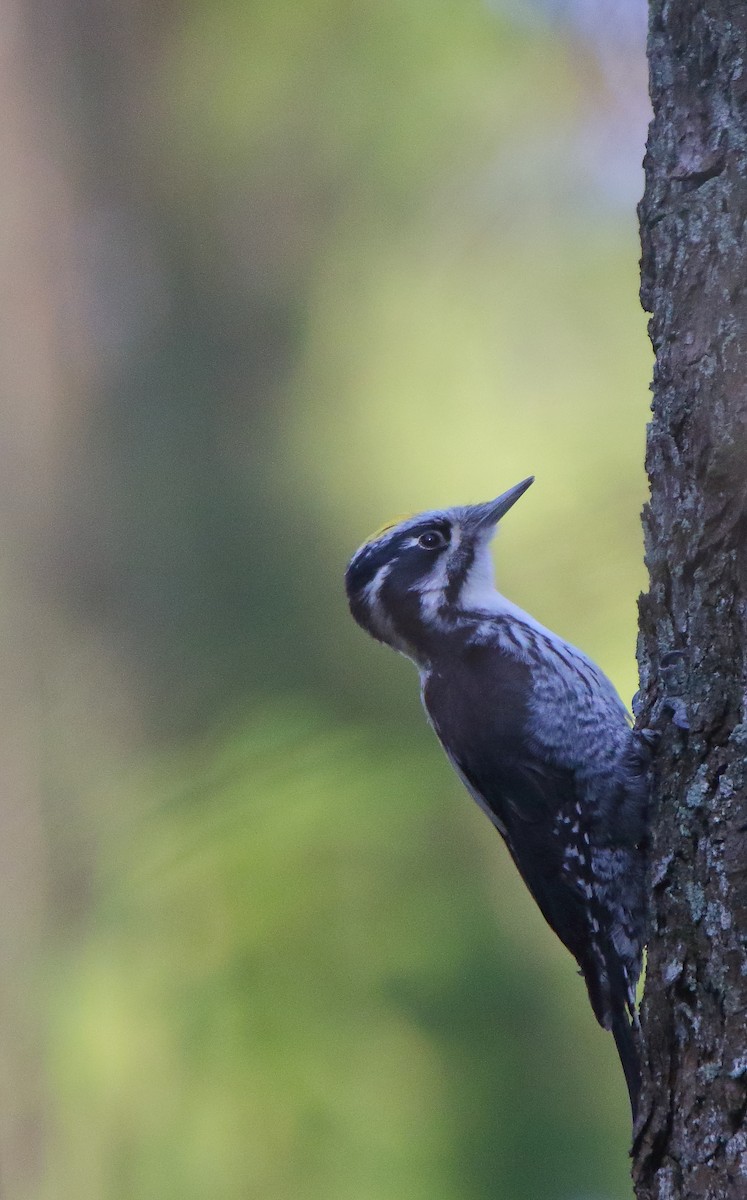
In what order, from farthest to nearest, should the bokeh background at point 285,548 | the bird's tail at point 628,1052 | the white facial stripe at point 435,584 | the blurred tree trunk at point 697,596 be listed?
the bokeh background at point 285,548
the white facial stripe at point 435,584
the bird's tail at point 628,1052
the blurred tree trunk at point 697,596

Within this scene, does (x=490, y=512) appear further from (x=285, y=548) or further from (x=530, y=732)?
(x=285, y=548)

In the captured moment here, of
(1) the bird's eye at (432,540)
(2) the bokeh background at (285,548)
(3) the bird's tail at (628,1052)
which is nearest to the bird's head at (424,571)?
(1) the bird's eye at (432,540)

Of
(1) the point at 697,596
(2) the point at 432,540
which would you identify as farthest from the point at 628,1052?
(2) the point at 432,540

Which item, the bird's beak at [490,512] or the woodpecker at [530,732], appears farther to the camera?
the bird's beak at [490,512]

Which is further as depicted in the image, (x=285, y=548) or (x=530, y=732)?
(x=285, y=548)

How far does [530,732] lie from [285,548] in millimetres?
2173

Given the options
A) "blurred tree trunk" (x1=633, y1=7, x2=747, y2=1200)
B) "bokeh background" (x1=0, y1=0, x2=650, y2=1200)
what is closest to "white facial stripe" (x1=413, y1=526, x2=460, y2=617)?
"bokeh background" (x1=0, y1=0, x2=650, y2=1200)

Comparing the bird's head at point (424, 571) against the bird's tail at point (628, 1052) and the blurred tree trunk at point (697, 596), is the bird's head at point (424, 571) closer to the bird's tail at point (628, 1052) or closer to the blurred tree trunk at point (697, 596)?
the blurred tree trunk at point (697, 596)

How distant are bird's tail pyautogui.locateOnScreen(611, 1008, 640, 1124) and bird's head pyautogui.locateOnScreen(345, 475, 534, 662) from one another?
109 centimetres

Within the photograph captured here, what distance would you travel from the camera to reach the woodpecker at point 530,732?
274cm

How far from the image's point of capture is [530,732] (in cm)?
302

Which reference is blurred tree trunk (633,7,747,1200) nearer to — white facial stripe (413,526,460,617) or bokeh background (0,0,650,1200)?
white facial stripe (413,526,460,617)

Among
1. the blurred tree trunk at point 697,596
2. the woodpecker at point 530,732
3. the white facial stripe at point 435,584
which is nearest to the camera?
the blurred tree trunk at point 697,596

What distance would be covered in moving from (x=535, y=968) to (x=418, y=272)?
10.6ft
